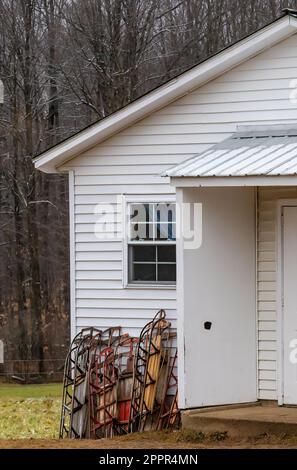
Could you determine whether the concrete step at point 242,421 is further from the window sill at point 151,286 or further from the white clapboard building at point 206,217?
the window sill at point 151,286

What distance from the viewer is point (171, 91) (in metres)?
14.3

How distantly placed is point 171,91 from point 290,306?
3.35 metres

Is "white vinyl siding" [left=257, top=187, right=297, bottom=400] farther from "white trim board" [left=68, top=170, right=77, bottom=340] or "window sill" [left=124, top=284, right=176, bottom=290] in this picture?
"white trim board" [left=68, top=170, right=77, bottom=340]

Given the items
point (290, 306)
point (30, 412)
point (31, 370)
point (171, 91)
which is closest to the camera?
point (290, 306)

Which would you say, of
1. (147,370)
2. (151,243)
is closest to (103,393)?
(147,370)

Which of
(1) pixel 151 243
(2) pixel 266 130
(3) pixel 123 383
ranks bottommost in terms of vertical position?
(3) pixel 123 383

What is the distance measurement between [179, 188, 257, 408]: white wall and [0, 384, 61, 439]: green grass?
→ 3.74m

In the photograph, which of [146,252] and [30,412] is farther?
[30,412]

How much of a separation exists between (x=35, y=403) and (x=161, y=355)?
26.1ft

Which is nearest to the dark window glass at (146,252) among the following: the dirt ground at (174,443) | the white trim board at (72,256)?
the white trim board at (72,256)

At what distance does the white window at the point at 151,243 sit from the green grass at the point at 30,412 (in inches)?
121

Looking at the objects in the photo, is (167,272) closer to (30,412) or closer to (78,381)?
(78,381)

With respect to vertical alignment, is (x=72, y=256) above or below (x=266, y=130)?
below

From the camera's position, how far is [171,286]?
14.7 meters
